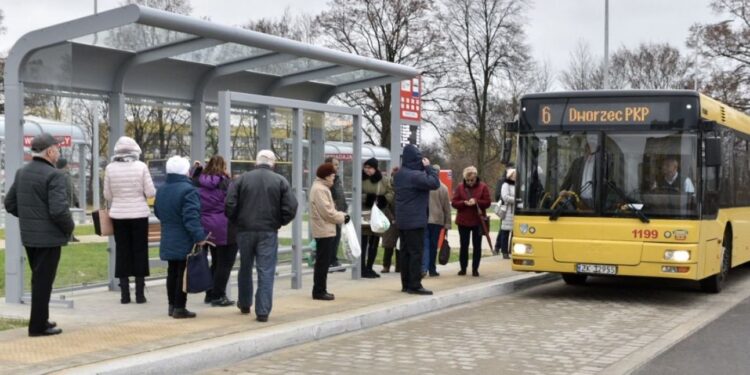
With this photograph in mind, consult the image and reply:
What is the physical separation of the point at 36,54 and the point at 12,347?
3.70 meters

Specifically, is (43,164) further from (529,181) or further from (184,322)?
(529,181)

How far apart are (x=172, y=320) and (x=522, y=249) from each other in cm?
501

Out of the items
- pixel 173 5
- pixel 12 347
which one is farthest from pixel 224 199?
pixel 173 5

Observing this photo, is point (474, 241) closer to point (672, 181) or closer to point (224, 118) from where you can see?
point (672, 181)

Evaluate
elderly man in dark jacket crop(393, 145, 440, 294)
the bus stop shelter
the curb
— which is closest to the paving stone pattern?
the curb

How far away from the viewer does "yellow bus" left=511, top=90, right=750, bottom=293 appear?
11883 mm

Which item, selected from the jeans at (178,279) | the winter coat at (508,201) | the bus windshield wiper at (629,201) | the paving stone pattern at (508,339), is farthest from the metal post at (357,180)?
the winter coat at (508,201)

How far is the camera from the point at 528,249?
12.5 m

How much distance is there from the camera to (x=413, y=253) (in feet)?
38.3

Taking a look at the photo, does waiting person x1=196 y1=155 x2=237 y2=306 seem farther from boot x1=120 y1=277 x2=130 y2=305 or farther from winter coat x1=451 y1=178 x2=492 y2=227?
winter coat x1=451 y1=178 x2=492 y2=227

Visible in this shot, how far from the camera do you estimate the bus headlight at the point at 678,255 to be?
38.4ft

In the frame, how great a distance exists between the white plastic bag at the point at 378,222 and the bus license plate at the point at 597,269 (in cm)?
255

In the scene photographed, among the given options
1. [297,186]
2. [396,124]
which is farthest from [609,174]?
[297,186]

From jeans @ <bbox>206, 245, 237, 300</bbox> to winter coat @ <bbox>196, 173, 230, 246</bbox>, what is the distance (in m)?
0.18
